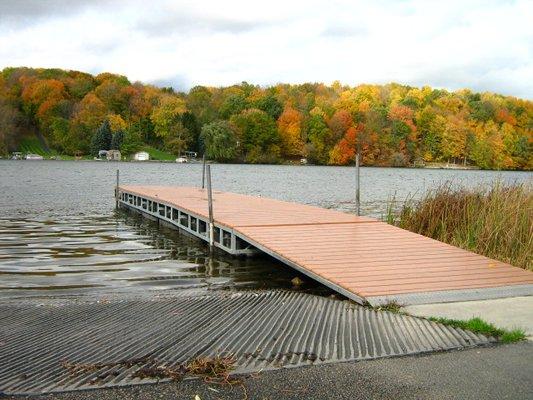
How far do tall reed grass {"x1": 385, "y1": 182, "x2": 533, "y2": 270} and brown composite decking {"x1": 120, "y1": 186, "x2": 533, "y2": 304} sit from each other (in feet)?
2.88

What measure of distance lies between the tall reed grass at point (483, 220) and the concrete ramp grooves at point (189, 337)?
13.0ft

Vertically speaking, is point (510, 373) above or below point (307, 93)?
below

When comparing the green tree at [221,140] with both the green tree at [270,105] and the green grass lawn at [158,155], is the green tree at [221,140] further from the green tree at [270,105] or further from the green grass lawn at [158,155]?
the green grass lawn at [158,155]

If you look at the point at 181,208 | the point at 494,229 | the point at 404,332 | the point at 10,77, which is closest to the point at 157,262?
the point at 181,208

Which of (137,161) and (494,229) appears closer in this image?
(494,229)

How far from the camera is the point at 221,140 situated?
291ft

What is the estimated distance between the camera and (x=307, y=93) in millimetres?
100125

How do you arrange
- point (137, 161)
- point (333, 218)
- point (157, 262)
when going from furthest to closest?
point (137, 161)
point (333, 218)
point (157, 262)

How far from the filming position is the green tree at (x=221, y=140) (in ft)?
291

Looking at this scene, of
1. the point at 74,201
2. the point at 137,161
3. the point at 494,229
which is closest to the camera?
the point at 494,229

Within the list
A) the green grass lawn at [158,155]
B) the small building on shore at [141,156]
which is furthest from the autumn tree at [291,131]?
the small building on shore at [141,156]

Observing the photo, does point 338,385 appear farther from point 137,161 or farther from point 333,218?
point 137,161

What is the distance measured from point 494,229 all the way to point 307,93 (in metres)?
93.4

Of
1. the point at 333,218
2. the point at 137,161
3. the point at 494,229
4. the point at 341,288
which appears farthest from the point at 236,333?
the point at 137,161
